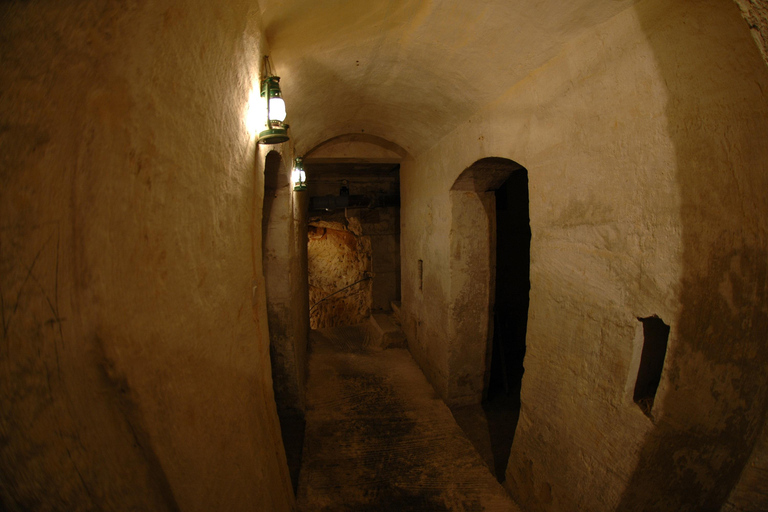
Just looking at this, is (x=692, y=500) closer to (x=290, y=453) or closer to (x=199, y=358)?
(x=199, y=358)

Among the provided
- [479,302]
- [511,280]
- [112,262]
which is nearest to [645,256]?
[112,262]

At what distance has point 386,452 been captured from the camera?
366cm

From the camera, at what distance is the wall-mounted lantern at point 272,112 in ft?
7.17

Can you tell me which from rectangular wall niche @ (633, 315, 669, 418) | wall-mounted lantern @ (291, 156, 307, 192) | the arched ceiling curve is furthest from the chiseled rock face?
rectangular wall niche @ (633, 315, 669, 418)

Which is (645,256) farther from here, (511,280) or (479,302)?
(511,280)

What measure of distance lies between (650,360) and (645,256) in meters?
0.63

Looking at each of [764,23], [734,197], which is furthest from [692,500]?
[764,23]

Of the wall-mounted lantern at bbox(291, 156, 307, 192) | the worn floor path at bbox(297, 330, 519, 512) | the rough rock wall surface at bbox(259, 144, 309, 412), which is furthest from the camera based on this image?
the wall-mounted lantern at bbox(291, 156, 307, 192)

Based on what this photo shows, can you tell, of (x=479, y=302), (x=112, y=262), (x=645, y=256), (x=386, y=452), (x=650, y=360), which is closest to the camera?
(x=112, y=262)

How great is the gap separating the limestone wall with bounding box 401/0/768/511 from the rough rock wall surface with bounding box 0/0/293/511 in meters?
2.11

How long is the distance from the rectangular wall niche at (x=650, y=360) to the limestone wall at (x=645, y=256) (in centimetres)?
6

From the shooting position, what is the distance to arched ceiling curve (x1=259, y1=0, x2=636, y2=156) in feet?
7.21

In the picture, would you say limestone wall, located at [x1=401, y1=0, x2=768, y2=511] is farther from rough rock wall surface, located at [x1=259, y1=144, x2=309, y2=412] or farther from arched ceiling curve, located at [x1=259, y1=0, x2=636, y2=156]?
rough rock wall surface, located at [x1=259, y1=144, x2=309, y2=412]

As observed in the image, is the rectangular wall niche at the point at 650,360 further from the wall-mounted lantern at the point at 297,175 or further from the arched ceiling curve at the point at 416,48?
the wall-mounted lantern at the point at 297,175
